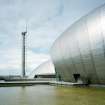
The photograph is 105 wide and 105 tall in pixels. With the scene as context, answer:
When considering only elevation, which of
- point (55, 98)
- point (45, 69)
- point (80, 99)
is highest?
point (45, 69)

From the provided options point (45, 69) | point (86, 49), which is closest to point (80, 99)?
point (86, 49)

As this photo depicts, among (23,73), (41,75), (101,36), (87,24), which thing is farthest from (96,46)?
(23,73)

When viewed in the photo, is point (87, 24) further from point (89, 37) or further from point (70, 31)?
point (70, 31)

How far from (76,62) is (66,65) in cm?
518

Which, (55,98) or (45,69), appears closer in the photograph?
(55,98)

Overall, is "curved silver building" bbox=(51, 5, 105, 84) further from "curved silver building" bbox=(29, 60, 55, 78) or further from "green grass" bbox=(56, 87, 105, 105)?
"curved silver building" bbox=(29, 60, 55, 78)

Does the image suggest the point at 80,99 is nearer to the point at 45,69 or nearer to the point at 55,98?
the point at 55,98

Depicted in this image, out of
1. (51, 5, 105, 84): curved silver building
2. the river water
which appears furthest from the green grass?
(51, 5, 105, 84): curved silver building

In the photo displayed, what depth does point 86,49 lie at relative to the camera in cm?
3603

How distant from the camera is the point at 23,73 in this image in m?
96.2

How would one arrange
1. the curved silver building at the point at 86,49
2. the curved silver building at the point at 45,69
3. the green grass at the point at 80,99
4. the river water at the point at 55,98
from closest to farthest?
1. the green grass at the point at 80,99
2. the river water at the point at 55,98
3. the curved silver building at the point at 86,49
4. the curved silver building at the point at 45,69

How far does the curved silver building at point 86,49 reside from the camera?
3303cm

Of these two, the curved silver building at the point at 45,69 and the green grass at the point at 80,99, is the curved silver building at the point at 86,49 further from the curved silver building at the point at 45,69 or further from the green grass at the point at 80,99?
the curved silver building at the point at 45,69

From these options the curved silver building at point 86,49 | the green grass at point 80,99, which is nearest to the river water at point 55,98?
the green grass at point 80,99
